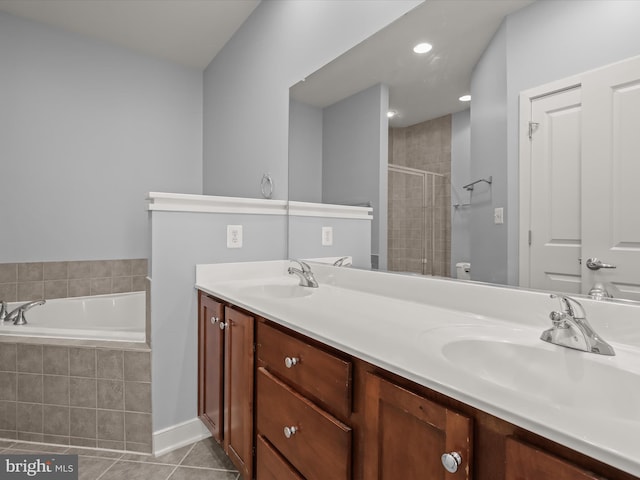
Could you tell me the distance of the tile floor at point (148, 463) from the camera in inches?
62.9

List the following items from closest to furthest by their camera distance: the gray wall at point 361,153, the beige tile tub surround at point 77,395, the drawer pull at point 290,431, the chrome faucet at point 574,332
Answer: the chrome faucet at point 574,332 < the drawer pull at point 290,431 < the gray wall at point 361,153 < the beige tile tub surround at point 77,395

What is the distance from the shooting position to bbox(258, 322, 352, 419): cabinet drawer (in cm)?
85

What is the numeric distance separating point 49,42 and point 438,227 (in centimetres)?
321

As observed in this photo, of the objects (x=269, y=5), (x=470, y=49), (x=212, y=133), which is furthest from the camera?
(x=212, y=133)

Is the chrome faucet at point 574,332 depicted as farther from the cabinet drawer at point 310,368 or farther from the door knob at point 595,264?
the cabinet drawer at point 310,368

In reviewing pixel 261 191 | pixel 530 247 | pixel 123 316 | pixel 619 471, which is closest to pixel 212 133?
pixel 261 191

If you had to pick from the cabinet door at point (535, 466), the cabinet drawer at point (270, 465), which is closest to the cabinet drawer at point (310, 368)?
the cabinet drawer at point (270, 465)

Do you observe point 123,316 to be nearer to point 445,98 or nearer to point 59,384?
point 59,384

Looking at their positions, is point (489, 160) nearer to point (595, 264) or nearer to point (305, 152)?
point (595, 264)

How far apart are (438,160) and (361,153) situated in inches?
17.2

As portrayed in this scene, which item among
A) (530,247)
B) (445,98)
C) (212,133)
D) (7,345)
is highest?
(212,133)

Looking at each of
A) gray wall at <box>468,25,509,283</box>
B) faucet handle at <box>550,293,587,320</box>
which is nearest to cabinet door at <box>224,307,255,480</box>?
gray wall at <box>468,25,509,283</box>

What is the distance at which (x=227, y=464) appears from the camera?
169 cm

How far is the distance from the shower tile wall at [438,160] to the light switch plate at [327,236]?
2.06 ft
